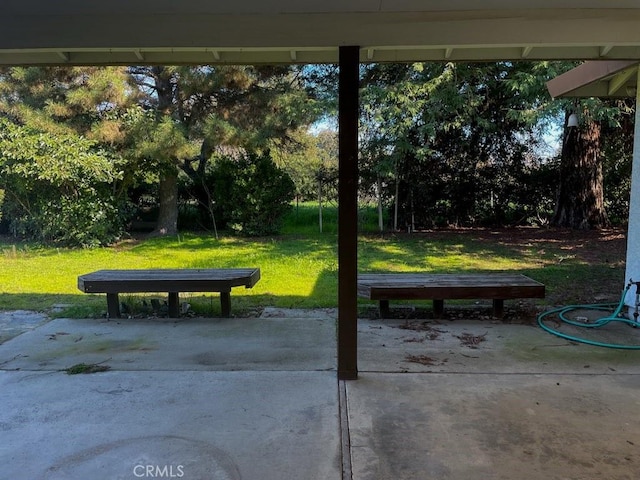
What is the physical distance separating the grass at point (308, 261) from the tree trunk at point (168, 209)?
640mm

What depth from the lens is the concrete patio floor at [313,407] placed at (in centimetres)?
219

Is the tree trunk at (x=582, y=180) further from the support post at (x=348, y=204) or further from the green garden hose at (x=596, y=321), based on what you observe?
the support post at (x=348, y=204)

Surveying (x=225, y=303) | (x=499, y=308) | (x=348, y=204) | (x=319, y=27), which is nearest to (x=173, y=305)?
(x=225, y=303)

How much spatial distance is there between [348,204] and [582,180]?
9718 mm

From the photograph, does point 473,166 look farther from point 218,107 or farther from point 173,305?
point 173,305

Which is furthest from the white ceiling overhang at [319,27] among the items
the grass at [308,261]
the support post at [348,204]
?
the grass at [308,261]

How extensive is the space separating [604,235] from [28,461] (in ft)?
35.1

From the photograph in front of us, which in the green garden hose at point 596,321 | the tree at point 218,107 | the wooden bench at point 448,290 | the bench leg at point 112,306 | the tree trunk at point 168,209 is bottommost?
the green garden hose at point 596,321

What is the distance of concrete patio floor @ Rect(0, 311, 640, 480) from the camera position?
7.18 feet

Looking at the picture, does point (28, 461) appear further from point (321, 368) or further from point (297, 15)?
point (297, 15)

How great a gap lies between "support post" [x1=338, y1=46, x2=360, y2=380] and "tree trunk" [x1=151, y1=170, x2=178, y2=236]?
352 inches

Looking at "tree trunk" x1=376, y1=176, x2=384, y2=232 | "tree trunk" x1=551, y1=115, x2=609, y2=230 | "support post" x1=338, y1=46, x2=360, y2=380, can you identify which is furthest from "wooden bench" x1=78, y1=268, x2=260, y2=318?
"tree trunk" x1=551, y1=115, x2=609, y2=230

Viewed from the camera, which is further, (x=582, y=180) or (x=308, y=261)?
(x=582, y=180)

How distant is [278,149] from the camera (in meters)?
11.7
